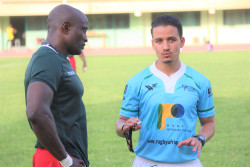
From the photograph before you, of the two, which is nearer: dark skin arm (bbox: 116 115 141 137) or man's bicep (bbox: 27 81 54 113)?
man's bicep (bbox: 27 81 54 113)

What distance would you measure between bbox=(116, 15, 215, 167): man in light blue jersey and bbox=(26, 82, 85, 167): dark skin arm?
695 mm

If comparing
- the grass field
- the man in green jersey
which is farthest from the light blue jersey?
the grass field

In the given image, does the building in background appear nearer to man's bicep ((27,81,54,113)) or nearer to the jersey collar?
the jersey collar

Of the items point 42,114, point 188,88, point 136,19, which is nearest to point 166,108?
point 188,88

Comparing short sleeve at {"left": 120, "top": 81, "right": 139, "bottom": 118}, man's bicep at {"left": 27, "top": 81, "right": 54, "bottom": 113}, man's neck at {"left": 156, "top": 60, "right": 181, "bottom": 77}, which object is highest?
man's neck at {"left": 156, "top": 60, "right": 181, "bottom": 77}

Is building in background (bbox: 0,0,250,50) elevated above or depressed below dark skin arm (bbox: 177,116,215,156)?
above

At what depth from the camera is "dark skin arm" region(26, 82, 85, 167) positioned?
2838 mm

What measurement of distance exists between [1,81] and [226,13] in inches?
1396

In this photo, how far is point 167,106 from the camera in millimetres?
3570

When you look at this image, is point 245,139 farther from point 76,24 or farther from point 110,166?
Result: point 76,24

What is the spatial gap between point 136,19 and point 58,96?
47285 mm

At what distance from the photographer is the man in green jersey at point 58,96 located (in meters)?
2.88

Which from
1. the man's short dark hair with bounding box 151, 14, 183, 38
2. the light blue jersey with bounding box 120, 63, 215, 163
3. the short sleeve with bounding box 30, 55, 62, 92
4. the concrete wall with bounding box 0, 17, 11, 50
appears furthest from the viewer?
the concrete wall with bounding box 0, 17, 11, 50

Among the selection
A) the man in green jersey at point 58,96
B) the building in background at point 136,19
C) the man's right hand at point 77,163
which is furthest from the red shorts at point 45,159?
Answer: the building in background at point 136,19
